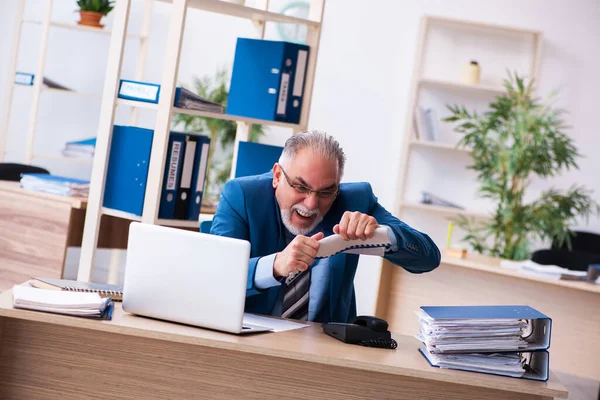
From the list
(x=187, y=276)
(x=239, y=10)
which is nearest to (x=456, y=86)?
(x=239, y=10)

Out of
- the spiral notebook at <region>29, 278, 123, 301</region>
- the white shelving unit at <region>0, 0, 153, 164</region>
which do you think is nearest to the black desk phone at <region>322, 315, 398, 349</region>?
the spiral notebook at <region>29, 278, 123, 301</region>

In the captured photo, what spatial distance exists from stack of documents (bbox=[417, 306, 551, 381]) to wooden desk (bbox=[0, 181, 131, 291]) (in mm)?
2378

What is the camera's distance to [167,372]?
2217 mm

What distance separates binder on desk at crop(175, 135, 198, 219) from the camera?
3.79m

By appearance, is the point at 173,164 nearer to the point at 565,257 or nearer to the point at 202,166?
the point at 202,166

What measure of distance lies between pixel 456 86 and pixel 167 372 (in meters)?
5.28

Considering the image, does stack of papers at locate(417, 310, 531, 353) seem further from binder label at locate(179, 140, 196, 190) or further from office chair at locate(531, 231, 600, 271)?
office chair at locate(531, 231, 600, 271)

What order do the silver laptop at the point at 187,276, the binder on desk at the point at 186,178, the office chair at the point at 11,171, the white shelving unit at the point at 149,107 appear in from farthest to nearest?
the office chair at the point at 11,171 < the binder on desk at the point at 186,178 < the white shelving unit at the point at 149,107 < the silver laptop at the point at 187,276

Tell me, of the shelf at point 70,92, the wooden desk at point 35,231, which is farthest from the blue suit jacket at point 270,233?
the shelf at point 70,92

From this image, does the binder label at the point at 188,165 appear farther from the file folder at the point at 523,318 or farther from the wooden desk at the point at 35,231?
the file folder at the point at 523,318

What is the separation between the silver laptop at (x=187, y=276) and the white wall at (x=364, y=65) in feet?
16.1

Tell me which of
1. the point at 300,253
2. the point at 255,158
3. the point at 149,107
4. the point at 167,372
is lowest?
the point at 167,372

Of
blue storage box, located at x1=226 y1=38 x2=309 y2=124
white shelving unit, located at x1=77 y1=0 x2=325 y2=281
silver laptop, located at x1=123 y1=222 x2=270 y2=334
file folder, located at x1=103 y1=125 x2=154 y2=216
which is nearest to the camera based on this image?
silver laptop, located at x1=123 y1=222 x2=270 y2=334

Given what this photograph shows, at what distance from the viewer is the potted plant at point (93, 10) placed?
248 inches
